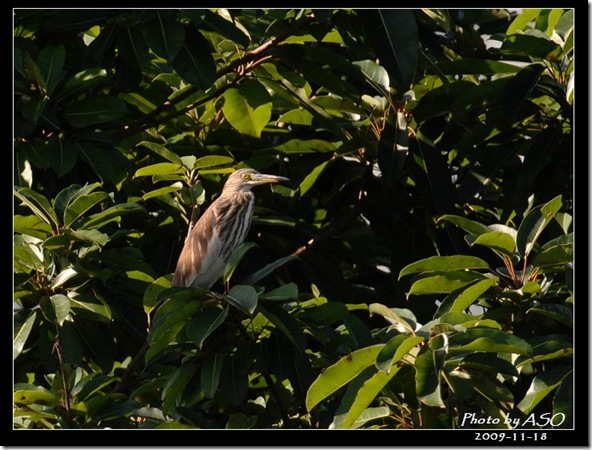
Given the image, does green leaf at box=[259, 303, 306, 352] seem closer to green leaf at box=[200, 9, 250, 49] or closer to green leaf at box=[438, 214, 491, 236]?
green leaf at box=[438, 214, 491, 236]

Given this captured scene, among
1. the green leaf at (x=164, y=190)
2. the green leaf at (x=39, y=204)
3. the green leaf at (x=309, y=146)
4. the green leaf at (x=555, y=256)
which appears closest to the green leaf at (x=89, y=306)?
the green leaf at (x=39, y=204)

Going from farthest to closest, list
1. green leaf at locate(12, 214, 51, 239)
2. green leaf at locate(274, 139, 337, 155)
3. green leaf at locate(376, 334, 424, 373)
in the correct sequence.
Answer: green leaf at locate(274, 139, 337, 155) < green leaf at locate(12, 214, 51, 239) < green leaf at locate(376, 334, 424, 373)

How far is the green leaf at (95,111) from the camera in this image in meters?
4.79

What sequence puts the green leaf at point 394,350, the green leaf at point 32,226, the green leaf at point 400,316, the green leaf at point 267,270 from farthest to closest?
the green leaf at point 32,226
the green leaf at point 267,270
the green leaf at point 400,316
the green leaf at point 394,350

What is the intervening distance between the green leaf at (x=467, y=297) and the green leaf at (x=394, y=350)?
39 centimetres

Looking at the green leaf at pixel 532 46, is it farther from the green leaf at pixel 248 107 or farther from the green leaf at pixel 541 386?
the green leaf at pixel 541 386

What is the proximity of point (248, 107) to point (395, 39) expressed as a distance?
1.25 m

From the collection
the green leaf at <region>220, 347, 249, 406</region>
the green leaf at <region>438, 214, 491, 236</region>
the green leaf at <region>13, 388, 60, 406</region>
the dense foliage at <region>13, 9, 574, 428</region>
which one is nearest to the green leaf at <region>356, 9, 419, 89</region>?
the dense foliage at <region>13, 9, 574, 428</region>

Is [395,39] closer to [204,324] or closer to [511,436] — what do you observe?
[204,324]

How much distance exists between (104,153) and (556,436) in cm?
233

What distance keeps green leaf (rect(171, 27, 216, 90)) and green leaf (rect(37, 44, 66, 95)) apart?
53 cm

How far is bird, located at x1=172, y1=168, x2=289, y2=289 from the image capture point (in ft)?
17.3

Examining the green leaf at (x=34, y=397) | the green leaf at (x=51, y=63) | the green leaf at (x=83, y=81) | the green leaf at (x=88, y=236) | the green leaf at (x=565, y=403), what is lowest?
the green leaf at (x=565, y=403)

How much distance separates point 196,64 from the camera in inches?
183
